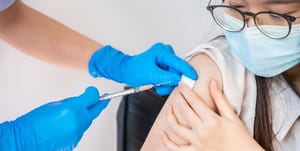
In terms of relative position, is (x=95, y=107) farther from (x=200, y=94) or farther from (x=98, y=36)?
(x=98, y=36)

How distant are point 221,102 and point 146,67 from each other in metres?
0.26

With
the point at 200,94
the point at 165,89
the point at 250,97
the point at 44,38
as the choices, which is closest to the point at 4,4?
the point at 44,38

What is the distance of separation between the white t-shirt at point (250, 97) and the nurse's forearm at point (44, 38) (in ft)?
1.33

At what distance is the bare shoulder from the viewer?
107cm

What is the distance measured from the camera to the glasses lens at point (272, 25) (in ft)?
3.30

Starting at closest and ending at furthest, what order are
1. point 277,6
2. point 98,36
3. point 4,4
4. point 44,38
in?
point 277,6 < point 4,4 < point 44,38 < point 98,36

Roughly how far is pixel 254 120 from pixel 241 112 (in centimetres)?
5

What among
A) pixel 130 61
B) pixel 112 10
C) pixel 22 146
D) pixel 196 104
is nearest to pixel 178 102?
pixel 196 104

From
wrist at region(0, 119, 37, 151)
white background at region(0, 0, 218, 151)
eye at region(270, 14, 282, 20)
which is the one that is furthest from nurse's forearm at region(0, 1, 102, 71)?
eye at region(270, 14, 282, 20)

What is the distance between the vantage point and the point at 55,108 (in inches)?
43.8

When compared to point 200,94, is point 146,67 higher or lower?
higher

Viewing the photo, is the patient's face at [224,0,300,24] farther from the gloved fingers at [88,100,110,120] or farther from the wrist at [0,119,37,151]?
the wrist at [0,119,37,151]

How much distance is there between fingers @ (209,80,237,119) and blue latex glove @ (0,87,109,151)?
32 centimetres

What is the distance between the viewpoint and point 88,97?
44.9 inches
